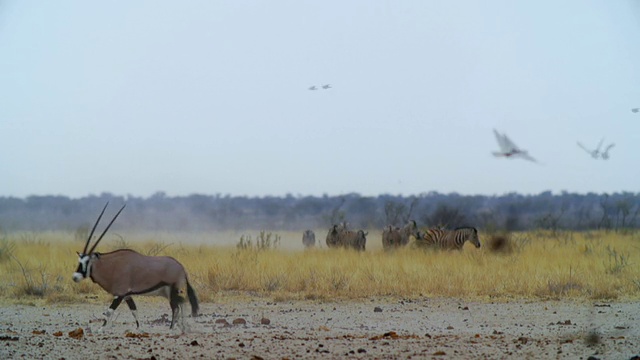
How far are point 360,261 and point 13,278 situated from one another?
5744 millimetres

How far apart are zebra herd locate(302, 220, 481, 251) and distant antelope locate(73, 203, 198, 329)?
438 inches

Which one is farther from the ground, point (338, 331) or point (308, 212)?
point (308, 212)

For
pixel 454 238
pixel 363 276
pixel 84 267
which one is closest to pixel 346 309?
pixel 363 276

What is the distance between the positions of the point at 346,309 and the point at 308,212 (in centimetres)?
4343

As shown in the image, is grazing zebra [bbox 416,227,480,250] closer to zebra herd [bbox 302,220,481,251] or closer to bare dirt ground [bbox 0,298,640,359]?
zebra herd [bbox 302,220,481,251]

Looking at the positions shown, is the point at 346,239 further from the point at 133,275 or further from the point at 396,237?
Answer: the point at 133,275

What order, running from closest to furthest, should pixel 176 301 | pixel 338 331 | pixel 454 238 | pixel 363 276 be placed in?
pixel 176 301 → pixel 338 331 → pixel 363 276 → pixel 454 238

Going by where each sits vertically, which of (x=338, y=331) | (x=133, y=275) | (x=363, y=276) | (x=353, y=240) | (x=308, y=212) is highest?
(x=308, y=212)

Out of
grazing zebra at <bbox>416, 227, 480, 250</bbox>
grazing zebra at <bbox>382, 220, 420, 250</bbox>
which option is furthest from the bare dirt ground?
grazing zebra at <bbox>382, 220, 420, 250</bbox>

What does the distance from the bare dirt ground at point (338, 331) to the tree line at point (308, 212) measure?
13342 mm

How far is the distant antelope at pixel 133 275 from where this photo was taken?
9070 millimetres

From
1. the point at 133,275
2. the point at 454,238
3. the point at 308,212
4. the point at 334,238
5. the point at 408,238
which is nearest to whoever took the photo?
the point at 133,275

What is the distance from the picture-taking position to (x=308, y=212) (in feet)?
181

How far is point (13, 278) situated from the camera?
14133 mm
